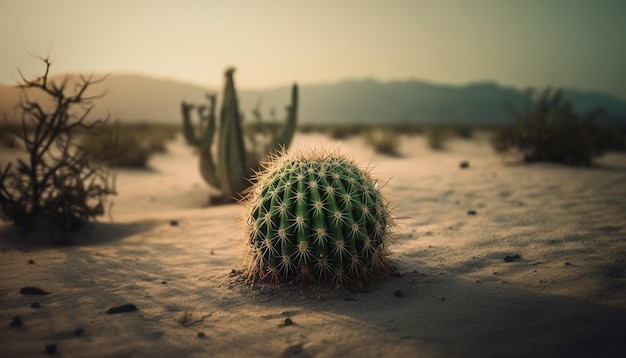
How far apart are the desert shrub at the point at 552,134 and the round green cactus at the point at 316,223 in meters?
9.52

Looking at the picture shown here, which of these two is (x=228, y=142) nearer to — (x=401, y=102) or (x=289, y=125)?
(x=289, y=125)

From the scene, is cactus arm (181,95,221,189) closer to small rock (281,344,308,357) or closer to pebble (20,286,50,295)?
pebble (20,286,50,295)

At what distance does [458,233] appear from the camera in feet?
17.5

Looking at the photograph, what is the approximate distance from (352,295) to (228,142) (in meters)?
5.26

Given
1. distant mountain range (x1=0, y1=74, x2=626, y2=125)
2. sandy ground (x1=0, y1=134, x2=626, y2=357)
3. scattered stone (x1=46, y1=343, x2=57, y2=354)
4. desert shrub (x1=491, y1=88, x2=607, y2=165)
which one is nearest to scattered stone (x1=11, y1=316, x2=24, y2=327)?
sandy ground (x1=0, y1=134, x2=626, y2=357)

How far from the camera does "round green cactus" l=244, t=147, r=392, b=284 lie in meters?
3.46

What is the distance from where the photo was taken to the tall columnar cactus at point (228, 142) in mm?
8125

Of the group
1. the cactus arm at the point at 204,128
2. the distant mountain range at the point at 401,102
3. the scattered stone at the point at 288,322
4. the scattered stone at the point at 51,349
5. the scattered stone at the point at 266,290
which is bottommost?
the scattered stone at the point at 51,349

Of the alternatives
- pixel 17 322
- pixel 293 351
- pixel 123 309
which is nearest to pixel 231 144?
pixel 123 309

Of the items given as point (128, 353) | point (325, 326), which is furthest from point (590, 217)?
point (128, 353)

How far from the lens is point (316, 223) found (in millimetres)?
3432

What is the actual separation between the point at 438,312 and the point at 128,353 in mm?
2283

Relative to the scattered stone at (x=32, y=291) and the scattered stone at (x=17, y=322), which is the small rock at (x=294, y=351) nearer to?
the scattered stone at (x=17, y=322)

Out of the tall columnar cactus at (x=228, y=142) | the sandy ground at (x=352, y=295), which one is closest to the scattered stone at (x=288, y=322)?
the sandy ground at (x=352, y=295)
